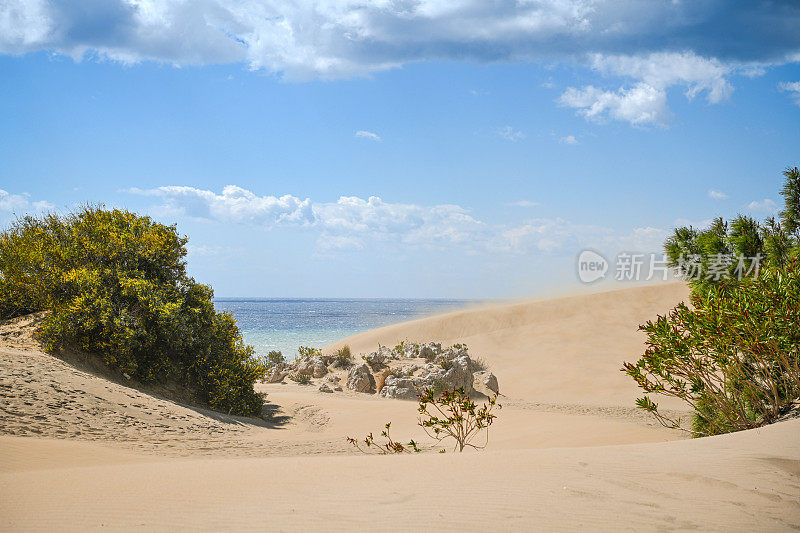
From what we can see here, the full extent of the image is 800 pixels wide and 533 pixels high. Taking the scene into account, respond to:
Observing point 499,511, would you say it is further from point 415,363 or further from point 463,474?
point 415,363

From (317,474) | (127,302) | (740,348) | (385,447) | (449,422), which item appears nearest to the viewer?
(317,474)

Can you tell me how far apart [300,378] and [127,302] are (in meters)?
9.33

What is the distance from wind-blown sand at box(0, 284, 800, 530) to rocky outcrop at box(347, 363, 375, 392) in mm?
6463

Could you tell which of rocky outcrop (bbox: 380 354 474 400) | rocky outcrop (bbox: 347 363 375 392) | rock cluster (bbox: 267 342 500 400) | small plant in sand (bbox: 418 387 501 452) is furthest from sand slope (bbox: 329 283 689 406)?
small plant in sand (bbox: 418 387 501 452)

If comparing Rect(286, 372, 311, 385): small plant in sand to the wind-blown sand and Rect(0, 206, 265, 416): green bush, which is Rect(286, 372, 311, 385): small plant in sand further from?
the wind-blown sand

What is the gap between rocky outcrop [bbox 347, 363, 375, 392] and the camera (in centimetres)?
1848

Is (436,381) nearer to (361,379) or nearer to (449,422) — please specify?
(361,379)

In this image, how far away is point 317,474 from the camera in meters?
5.28

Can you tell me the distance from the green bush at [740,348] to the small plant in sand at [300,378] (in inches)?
556

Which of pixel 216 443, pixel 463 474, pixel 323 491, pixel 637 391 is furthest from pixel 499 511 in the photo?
pixel 637 391

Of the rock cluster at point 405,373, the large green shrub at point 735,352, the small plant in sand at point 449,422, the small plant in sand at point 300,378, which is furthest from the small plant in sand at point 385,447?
the small plant in sand at point 300,378

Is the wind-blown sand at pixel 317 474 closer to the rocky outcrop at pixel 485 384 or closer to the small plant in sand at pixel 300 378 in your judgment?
the rocky outcrop at pixel 485 384

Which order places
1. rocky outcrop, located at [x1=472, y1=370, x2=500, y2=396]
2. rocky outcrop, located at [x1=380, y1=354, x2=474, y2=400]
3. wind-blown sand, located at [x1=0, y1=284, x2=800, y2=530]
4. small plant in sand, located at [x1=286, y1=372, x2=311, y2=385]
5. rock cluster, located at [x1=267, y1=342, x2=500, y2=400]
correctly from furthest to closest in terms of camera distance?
small plant in sand, located at [x1=286, y1=372, x2=311, y2=385] < rocky outcrop, located at [x1=472, y1=370, x2=500, y2=396] < rock cluster, located at [x1=267, y1=342, x2=500, y2=400] < rocky outcrop, located at [x1=380, y1=354, x2=474, y2=400] < wind-blown sand, located at [x1=0, y1=284, x2=800, y2=530]

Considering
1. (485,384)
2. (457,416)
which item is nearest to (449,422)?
(457,416)
